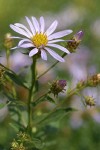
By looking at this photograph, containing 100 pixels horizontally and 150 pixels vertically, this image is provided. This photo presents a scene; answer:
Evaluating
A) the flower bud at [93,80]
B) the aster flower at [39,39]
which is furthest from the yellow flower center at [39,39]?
the flower bud at [93,80]

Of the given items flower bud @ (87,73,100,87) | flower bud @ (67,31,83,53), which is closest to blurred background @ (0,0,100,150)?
flower bud @ (87,73,100,87)

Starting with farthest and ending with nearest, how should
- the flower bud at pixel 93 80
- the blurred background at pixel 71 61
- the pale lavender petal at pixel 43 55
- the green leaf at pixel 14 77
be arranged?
the blurred background at pixel 71 61 → the flower bud at pixel 93 80 → the green leaf at pixel 14 77 → the pale lavender petal at pixel 43 55

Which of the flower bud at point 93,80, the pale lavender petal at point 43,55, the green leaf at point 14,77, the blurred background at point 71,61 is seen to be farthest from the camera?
the blurred background at point 71,61

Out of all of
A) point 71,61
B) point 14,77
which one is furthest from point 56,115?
point 71,61

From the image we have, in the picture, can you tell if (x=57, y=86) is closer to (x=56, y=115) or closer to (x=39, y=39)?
(x=39, y=39)

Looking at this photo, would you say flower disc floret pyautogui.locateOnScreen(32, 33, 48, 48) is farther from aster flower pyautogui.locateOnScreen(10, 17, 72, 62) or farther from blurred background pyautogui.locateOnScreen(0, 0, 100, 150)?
blurred background pyautogui.locateOnScreen(0, 0, 100, 150)

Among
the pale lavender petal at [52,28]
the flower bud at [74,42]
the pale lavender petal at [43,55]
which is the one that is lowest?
the pale lavender petal at [43,55]

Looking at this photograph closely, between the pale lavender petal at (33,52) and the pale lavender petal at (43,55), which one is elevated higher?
the pale lavender petal at (33,52)

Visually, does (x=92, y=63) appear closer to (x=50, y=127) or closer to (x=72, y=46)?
(x=50, y=127)

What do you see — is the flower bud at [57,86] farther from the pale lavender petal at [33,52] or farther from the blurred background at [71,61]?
the blurred background at [71,61]
